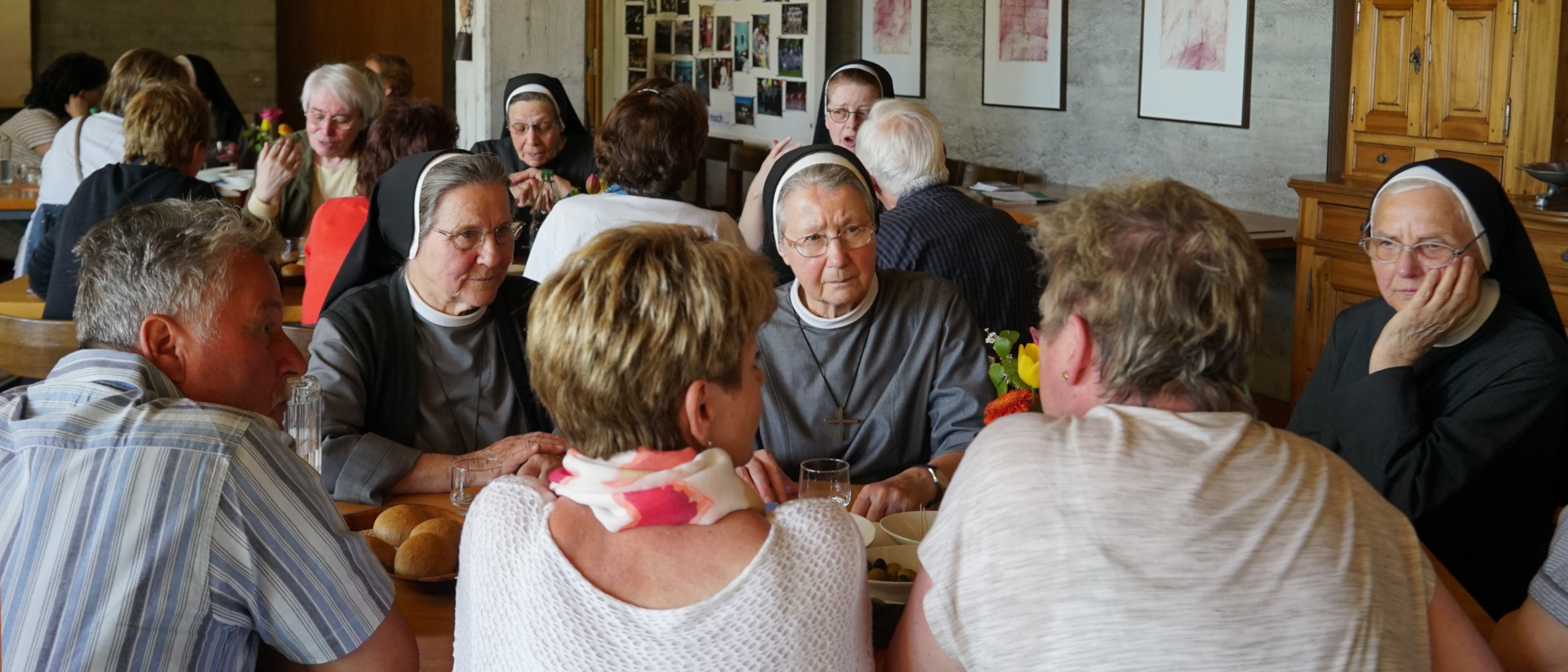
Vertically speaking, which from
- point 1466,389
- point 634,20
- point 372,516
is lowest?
point 372,516

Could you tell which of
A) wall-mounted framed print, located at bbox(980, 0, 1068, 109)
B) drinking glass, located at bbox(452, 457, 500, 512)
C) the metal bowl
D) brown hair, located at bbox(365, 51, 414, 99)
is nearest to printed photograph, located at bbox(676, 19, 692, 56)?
brown hair, located at bbox(365, 51, 414, 99)

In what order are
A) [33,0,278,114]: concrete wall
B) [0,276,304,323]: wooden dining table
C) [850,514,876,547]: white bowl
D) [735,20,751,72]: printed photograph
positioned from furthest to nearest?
[33,0,278,114]: concrete wall
[735,20,751,72]: printed photograph
[0,276,304,323]: wooden dining table
[850,514,876,547]: white bowl

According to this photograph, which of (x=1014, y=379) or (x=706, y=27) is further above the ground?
(x=706, y=27)

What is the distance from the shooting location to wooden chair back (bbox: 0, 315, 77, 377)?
344cm

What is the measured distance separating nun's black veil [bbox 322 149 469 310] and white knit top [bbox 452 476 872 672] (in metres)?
1.46

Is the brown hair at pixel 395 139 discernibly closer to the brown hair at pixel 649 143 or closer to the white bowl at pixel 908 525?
the brown hair at pixel 649 143

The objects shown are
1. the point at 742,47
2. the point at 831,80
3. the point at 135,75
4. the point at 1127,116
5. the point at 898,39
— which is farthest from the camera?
the point at 742,47

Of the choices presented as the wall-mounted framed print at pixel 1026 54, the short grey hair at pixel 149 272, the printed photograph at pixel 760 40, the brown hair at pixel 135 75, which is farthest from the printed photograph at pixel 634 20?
the short grey hair at pixel 149 272

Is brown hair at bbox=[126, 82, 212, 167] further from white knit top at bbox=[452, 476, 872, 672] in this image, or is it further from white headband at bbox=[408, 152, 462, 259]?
white knit top at bbox=[452, 476, 872, 672]

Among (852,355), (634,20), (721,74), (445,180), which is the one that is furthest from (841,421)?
(634,20)

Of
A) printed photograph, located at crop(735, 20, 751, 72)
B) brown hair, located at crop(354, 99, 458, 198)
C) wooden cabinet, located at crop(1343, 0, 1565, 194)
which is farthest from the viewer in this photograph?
printed photograph, located at crop(735, 20, 751, 72)

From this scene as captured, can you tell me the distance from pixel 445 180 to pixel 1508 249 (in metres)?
2.26

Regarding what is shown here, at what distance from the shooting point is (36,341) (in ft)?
11.3

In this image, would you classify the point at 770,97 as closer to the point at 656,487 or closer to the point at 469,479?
the point at 469,479
